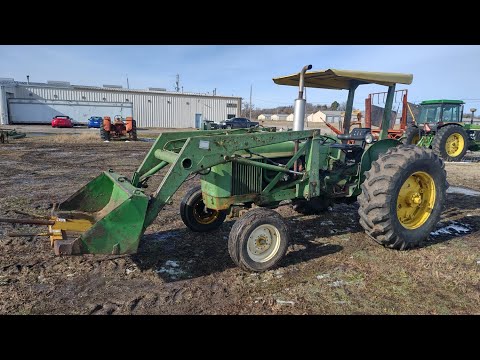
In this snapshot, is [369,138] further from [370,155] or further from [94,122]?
[94,122]

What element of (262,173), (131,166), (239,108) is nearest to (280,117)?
(239,108)

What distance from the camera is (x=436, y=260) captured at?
4.24 metres

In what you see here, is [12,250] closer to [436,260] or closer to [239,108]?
[436,260]

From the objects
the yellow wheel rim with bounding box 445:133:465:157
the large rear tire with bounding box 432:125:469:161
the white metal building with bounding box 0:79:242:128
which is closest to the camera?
the large rear tire with bounding box 432:125:469:161

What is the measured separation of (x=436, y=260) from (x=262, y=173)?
238 cm

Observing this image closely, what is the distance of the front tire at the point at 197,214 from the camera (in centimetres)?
495

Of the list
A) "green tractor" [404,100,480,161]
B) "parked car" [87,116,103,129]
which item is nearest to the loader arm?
"green tractor" [404,100,480,161]

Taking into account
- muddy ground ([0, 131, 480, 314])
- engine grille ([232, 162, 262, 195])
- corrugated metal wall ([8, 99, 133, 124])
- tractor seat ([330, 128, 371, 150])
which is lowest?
muddy ground ([0, 131, 480, 314])

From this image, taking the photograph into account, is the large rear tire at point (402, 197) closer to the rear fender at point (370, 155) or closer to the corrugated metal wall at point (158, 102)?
the rear fender at point (370, 155)

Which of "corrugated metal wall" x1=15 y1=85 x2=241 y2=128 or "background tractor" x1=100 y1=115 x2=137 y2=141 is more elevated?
"corrugated metal wall" x1=15 y1=85 x2=241 y2=128

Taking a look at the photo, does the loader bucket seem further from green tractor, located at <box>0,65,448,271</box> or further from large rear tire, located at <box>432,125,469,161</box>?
large rear tire, located at <box>432,125,469,161</box>

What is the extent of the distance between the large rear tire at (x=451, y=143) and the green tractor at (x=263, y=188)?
9.15 m

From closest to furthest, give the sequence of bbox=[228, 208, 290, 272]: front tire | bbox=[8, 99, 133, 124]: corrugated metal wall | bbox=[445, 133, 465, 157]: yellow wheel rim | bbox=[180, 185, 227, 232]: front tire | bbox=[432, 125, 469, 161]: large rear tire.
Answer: bbox=[228, 208, 290, 272]: front tire < bbox=[180, 185, 227, 232]: front tire < bbox=[432, 125, 469, 161]: large rear tire < bbox=[445, 133, 465, 157]: yellow wheel rim < bbox=[8, 99, 133, 124]: corrugated metal wall

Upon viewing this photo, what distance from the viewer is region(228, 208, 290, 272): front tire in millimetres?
3770
